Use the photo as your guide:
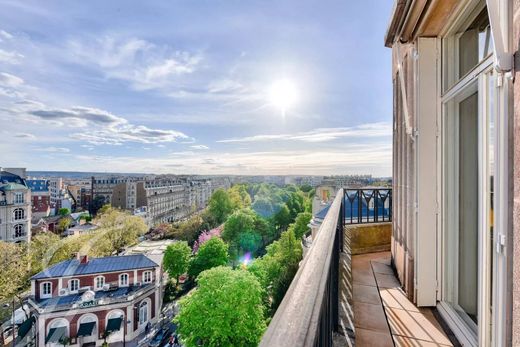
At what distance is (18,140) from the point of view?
17.3 meters

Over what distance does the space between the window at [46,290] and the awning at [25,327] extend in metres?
0.94

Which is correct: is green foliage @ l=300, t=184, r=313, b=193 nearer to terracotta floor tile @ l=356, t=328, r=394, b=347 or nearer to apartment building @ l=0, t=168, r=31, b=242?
apartment building @ l=0, t=168, r=31, b=242

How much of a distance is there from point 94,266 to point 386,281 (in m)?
14.2

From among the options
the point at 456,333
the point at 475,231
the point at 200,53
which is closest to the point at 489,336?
the point at 456,333

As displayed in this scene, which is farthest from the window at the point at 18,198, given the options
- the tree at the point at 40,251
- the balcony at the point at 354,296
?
the balcony at the point at 354,296

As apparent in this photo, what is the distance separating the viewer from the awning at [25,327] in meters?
9.66

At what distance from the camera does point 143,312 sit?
1166 centimetres

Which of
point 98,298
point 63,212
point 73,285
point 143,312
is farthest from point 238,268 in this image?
point 63,212

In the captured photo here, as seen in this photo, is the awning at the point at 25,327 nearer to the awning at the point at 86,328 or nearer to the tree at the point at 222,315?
the awning at the point at 86,328

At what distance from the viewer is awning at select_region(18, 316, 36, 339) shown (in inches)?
380

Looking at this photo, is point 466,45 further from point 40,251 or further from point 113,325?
point 40,251

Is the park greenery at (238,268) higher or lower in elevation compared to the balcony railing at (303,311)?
lower

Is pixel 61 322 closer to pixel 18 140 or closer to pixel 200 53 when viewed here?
pixel 18 140

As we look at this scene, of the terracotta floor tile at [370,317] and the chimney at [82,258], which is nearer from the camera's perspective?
the terracotta floor tile at [370,317]
